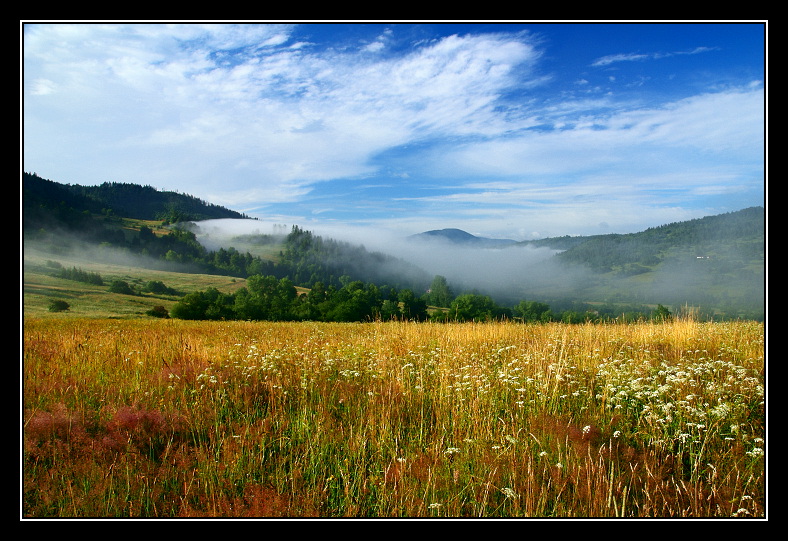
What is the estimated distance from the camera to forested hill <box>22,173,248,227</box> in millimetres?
116125

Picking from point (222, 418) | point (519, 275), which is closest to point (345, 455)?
point (222, 418)

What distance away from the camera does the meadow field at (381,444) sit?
2805 millimetres

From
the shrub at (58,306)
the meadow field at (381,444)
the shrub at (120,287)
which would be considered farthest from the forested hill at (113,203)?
the meadow field at (381,444)

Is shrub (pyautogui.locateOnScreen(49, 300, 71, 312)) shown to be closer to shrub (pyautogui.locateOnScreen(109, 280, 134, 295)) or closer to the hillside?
shrub (pyautogui.locateOnScreen(109, 280, 134, 295))

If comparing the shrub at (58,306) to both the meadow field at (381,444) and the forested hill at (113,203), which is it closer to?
the meadow field at (381,444)

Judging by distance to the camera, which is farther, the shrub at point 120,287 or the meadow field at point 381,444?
the shrub at point 120,287

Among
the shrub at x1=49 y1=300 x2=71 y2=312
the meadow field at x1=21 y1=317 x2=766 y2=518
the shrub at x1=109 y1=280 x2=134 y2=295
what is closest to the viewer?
the meadow field at x1=21 y1=317 x2=766 y2=518

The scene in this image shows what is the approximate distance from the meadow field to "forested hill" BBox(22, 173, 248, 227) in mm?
137655

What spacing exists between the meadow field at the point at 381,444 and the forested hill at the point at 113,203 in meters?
138

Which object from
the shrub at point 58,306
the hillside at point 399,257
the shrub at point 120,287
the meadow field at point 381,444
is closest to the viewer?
the meadow field at point 381,444

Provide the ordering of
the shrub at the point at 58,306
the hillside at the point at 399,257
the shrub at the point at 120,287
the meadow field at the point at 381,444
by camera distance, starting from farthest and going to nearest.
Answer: the hillside at the point at 399,257, the shrub at the point at 120,287, the shrub at the point at 58,306, the meadow field at the point at 381,444

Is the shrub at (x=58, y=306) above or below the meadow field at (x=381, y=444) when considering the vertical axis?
below

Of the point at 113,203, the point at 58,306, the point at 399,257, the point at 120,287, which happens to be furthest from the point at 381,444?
the point at 113,203

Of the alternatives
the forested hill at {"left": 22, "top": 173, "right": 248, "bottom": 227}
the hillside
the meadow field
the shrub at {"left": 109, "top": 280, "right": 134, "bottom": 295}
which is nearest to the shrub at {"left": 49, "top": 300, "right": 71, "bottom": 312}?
the meadow field
